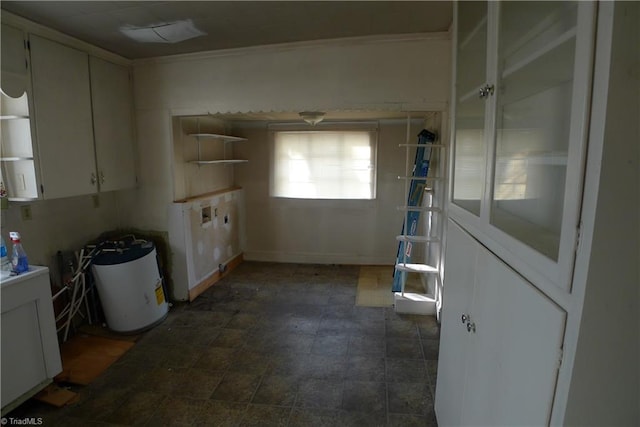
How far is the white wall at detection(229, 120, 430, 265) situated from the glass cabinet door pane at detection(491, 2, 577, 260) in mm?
3612

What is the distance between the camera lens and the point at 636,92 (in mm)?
540

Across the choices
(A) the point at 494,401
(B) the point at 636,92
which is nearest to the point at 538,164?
(B) the point at 636,92

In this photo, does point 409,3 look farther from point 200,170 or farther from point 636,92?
point 200,170

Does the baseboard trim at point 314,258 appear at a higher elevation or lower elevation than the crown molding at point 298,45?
lower

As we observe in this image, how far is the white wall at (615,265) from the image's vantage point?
0.54 metres

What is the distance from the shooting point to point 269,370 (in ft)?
8.07

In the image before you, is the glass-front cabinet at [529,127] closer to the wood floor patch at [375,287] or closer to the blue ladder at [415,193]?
the blue ladder at [415,193]

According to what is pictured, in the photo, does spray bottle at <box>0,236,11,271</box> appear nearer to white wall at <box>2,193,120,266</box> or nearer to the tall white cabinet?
white wall at <box>2,193,120,266</box>

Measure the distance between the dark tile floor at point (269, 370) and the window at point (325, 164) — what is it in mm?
1734

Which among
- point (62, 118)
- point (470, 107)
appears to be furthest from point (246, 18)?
point (470, 107)

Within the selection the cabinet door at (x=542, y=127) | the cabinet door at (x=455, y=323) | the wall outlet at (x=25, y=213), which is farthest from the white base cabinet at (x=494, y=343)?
the wall outlet at (x=25, y=213)

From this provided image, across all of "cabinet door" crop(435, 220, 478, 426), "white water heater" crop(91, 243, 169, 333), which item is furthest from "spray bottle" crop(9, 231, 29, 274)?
"cabinet door" crop(435, 220, 478, 426)

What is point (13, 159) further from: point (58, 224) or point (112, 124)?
point (112, 124)

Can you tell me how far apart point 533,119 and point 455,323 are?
973 mm
